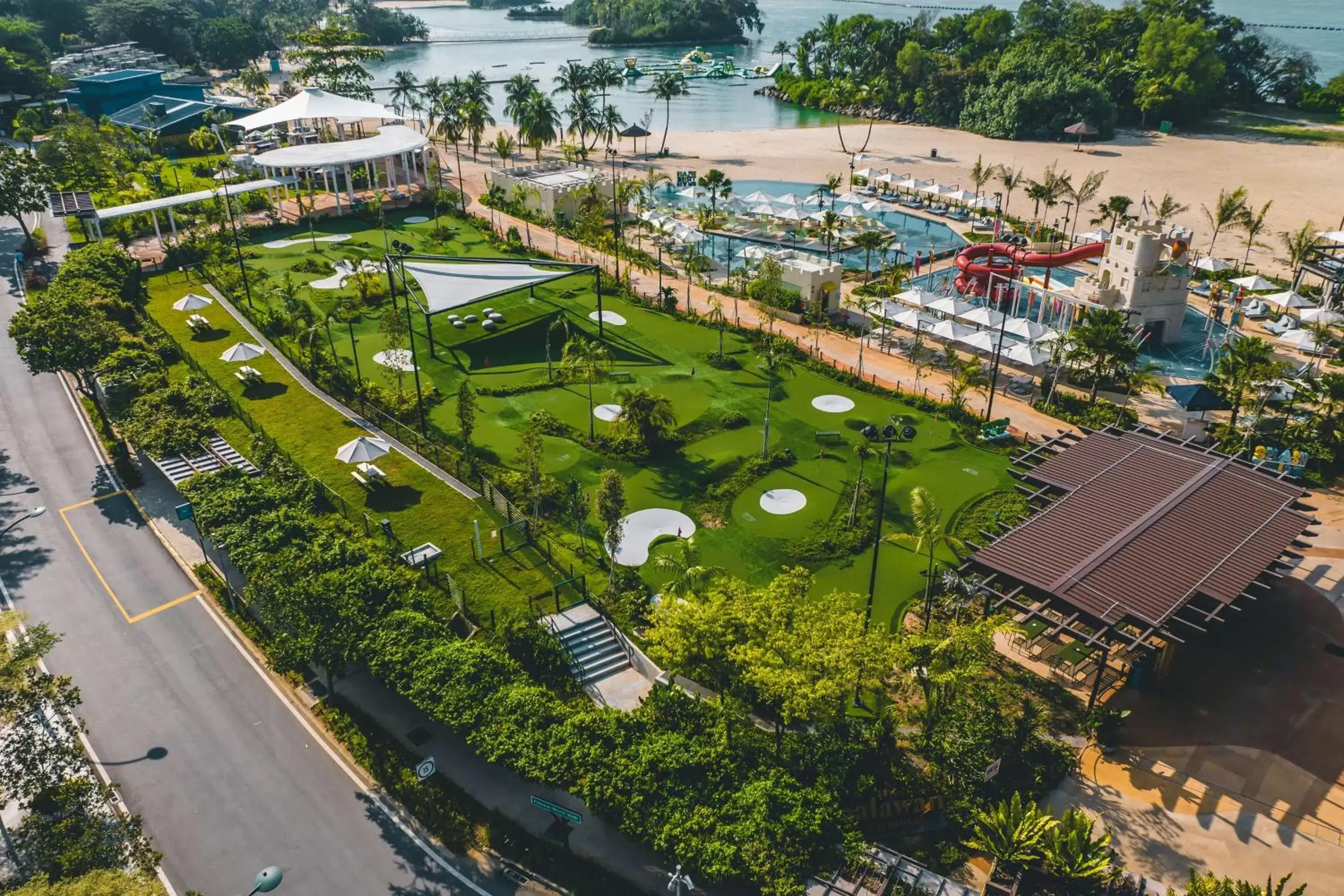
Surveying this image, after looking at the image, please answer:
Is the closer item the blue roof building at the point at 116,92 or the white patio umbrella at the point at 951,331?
the white patio umbrella at the point at 951,331

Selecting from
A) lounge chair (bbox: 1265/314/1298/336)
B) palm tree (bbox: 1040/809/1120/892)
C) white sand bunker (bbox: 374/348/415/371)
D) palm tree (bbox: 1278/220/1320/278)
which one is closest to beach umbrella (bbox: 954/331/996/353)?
lounge chair (bbox: 1265/314/1298/336)

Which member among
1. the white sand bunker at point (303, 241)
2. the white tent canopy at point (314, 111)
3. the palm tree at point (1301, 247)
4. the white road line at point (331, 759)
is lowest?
the white road line at point (331, 759)

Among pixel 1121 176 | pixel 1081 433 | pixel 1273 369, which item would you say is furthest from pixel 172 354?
pixel 1121 176

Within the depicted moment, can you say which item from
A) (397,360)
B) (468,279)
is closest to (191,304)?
(468,279)

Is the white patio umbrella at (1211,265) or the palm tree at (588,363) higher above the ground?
the white patio umbrella at (1211,265)

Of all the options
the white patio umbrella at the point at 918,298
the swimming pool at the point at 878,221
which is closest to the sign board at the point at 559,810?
the white patio umbrella at the point at 918,298

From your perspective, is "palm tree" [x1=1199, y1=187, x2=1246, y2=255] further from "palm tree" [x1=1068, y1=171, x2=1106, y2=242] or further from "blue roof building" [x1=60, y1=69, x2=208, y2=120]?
"blue roof building" [x1=60, y1=69, x2=208, y2=120]

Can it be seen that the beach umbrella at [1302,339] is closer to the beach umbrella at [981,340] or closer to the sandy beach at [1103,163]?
the beach umbrella at [981,340]
